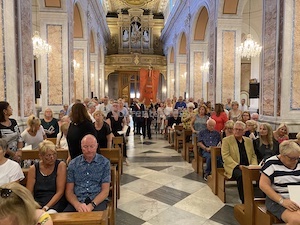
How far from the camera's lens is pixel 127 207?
156 inches

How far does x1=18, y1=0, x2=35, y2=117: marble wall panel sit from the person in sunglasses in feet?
15.2

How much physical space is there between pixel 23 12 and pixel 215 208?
5256 mm

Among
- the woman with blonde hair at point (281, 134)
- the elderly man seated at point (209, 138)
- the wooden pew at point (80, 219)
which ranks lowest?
the wooden pew at point (80, 219)

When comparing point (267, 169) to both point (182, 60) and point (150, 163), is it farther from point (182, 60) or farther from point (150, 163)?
point (182, 60)

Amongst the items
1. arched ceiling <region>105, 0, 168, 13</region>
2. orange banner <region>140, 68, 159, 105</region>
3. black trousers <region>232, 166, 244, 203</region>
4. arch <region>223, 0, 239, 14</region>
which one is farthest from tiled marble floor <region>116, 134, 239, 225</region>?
arched ceiling <region>105, 0, 168, 13</region>

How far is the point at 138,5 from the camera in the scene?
21.3m

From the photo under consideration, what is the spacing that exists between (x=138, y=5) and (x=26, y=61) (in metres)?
17.6

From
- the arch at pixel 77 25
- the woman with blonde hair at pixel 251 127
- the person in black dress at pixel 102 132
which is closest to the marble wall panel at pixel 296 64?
the woman with blonde hair at pixel 251 127

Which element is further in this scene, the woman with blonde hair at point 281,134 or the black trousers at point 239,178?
the woman with blonde hair at point 281,134

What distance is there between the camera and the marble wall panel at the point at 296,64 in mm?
5316

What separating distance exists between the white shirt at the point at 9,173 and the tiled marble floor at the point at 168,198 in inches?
56.9

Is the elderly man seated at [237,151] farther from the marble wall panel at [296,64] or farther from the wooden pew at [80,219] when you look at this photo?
the wooden pew at [80,219]

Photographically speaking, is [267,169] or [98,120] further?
[98,120]

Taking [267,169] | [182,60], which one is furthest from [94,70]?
[267,169]
